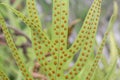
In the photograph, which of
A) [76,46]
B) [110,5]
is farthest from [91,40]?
[110,5]

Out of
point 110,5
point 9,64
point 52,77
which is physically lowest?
point 52,77

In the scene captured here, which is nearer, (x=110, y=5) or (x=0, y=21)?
(x=0, y=21)

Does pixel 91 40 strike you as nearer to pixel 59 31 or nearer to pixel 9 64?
pixel 59 31

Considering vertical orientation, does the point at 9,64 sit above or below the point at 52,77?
above

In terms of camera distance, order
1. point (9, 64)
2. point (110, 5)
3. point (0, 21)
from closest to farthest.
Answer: point (0, 21)
point (9, 64)
point (110, 5)

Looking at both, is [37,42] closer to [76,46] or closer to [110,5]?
[76,46]

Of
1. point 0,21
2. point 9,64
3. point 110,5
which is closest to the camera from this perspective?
point 0,21

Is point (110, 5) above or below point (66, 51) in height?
above

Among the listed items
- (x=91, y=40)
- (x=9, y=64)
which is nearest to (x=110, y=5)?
(x=9, y=64)

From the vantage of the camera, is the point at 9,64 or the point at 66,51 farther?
the point at 9,64
